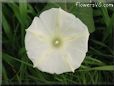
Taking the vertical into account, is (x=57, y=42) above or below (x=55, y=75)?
above

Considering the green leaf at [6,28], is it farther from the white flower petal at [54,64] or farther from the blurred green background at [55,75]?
the white flower petal at [54,64]

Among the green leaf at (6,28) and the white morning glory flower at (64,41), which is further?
the green leaf at (6,28)

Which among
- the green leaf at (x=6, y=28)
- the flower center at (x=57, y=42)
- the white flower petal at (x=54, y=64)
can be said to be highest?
the green leaf at (x=6, y=28)

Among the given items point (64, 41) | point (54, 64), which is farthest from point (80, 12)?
point (54, 64)

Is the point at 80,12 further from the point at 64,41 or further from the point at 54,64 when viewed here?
the point at 54,64

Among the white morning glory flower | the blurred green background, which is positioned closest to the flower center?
the white morning glory flower

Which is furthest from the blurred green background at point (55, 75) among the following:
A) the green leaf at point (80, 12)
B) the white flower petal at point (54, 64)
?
the white flower petal at point (54, 64)
